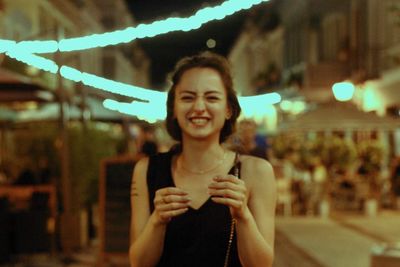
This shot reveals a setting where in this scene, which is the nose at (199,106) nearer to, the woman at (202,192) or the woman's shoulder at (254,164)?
the woman at (202,192)

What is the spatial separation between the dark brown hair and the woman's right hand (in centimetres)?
48

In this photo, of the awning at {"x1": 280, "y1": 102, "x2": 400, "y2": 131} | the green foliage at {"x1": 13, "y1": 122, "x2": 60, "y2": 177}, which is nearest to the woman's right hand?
the green foliage at {"x1": 13, "y1": 122, "x2": 60, "y2": 177}

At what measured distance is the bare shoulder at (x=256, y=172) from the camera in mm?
2482

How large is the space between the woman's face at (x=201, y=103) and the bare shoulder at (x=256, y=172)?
0.15m

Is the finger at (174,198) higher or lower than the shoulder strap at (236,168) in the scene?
lower

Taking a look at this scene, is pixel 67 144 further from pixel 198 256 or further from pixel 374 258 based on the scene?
pixel 198 256

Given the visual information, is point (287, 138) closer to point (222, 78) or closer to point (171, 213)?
point (222, 78)

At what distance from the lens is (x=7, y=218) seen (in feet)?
31.0

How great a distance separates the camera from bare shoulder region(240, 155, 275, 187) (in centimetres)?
248

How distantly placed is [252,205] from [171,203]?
14.0 inches

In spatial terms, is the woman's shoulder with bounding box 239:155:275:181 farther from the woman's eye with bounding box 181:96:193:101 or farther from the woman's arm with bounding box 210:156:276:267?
the woman's eye with bounding box 181:96:193:101

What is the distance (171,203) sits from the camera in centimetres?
225

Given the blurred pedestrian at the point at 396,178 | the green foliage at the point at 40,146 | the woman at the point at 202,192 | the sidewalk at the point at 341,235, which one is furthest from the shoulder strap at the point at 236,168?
the blurred pedestrian at the point at 396,178

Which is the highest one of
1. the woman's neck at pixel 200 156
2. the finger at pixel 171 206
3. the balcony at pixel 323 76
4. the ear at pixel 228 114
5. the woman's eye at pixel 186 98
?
the balcony at pixel 323 76
